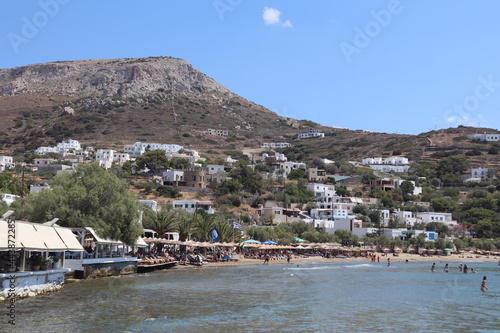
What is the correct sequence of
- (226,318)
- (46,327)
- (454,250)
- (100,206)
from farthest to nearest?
1. (454,250)
2. (100,206)
3. (226,318)
4. (46,327)

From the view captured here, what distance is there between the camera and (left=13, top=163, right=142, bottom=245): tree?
36.6 m

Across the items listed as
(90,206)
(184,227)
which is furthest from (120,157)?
(90,206)

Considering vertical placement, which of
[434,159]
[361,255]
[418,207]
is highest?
[434,159]

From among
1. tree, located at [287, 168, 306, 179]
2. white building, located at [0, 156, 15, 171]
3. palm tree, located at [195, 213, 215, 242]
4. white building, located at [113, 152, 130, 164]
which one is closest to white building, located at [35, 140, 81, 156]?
white building, located at [113, 152, 130, 164]

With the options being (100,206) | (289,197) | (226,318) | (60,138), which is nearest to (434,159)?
(289,197)

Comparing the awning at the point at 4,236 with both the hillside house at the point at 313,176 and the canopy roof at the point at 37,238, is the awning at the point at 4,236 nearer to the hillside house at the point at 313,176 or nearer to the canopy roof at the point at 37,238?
the canopy roof at the point at 37,238

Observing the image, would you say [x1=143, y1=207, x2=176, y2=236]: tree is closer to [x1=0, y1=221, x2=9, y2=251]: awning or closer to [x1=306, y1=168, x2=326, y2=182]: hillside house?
[x1=0, y1=221, x2=9, y2=251]: awning

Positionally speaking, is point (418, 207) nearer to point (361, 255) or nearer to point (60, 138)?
point (361, 255)

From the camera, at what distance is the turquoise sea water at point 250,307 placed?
70.1 ft

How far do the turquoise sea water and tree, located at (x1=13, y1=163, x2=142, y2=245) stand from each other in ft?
11.3

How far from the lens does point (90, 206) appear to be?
3775cm

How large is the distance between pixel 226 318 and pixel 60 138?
164545mm

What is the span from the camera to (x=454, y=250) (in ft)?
317

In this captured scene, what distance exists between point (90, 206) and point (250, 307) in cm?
1600
